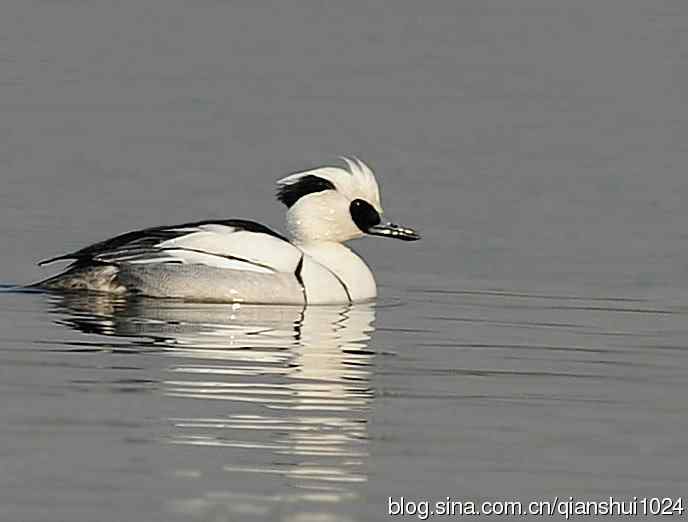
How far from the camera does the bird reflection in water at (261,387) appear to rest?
10805mm

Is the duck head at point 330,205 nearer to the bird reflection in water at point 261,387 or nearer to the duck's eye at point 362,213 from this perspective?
the duck's eye at point 362,213

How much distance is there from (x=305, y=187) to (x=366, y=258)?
2.46m

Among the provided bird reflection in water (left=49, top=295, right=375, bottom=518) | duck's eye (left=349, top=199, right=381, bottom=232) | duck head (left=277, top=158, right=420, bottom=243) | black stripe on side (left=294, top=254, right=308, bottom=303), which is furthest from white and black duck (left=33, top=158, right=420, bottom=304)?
duck's eye (left=349, top=199, right=381, bottom=232)

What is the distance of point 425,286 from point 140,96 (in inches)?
533

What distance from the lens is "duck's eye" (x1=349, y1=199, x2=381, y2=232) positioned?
18922 millimetres

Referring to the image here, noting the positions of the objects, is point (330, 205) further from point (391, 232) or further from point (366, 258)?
point (366, 258)

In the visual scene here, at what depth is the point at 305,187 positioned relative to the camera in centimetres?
1886

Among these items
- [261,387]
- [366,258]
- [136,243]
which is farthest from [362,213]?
[261,387]

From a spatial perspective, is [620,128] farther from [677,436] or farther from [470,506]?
[470,506]

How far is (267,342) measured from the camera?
1561cm

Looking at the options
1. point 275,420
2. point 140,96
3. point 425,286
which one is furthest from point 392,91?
point 275,420

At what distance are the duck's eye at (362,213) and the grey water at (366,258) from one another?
0.56 m

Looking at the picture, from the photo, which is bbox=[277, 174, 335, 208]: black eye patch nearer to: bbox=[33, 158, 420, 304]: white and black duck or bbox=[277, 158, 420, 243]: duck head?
bbox=[277, 158, 420, 243]: duck head

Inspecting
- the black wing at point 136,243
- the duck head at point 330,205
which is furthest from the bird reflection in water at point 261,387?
the duck head at point 330,205
